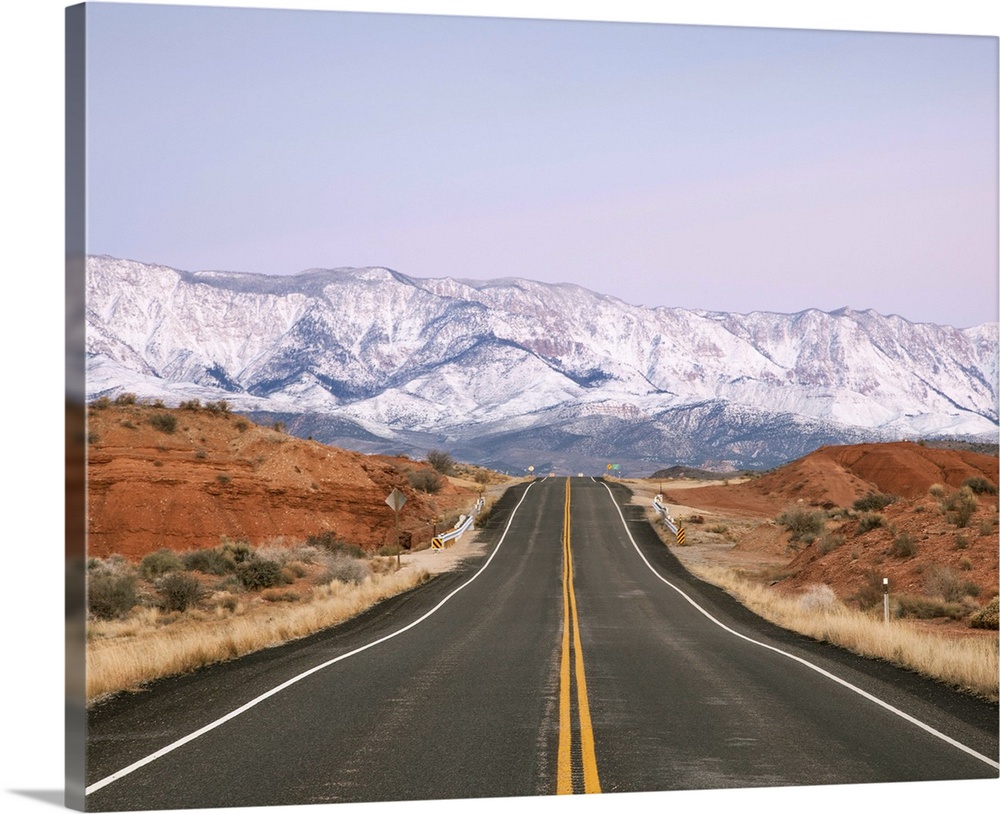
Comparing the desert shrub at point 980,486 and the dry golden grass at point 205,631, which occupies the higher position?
the desert shrub at point 980,486

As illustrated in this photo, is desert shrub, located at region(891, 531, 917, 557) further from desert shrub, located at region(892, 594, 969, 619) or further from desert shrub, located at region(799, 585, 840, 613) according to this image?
desert shrub, located at region(892, 594, 969, 619)

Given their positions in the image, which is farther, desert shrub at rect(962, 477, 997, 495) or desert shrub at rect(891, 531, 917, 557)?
desert shrub at rect(962, 477, 997, 495)

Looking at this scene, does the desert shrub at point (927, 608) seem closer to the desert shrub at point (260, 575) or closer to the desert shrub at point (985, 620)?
the desert shrub at point (985, 620)

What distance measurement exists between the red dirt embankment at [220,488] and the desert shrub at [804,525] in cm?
2065

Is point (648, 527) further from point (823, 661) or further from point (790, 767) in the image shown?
point (790, 767)

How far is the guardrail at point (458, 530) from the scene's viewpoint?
56469 millimetres

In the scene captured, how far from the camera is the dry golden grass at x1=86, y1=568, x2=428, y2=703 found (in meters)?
16.7

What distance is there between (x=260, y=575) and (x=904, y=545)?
22.2 metres

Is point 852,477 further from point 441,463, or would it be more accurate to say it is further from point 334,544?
point 334,544

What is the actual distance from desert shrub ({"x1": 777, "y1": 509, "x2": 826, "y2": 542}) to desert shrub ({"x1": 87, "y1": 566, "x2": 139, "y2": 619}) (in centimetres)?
3332

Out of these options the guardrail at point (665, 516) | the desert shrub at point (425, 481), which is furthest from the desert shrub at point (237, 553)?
the desert shrub at point (425, 481)

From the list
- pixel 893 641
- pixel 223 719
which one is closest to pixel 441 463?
pixel 893 641

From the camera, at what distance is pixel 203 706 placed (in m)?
14.0

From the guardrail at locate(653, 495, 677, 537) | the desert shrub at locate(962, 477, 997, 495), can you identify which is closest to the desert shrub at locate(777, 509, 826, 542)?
the guardrail at locate(653, 495, 677, 537)
